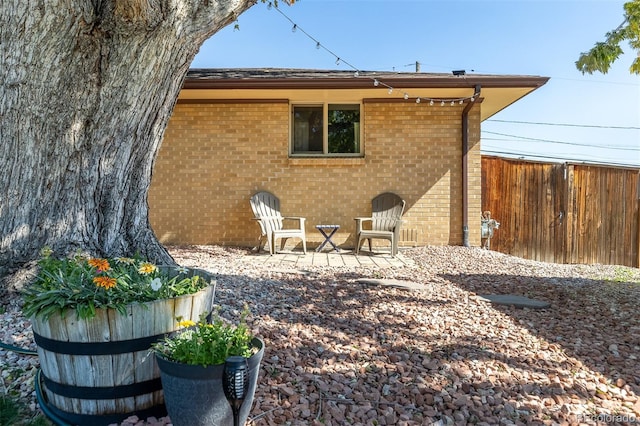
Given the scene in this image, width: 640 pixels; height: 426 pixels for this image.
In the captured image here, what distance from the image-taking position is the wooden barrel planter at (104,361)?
5.21 feet

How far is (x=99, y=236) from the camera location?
120 inches

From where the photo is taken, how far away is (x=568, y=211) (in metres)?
8.05

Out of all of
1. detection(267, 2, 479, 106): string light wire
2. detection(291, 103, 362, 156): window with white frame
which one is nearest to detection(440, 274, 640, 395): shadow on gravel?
detection(267, 2, 479, 106): string light wire

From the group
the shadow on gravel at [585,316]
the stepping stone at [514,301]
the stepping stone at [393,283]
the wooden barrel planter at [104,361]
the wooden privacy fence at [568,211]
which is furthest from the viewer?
the wooden privacy fence at [568,211]

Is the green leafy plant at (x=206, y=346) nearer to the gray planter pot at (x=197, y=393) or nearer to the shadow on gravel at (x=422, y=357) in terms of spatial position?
the gray planter pot at (x=197, y=393)

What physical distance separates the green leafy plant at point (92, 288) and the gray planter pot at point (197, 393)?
1.04 ft

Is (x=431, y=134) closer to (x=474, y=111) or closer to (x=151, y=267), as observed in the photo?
(x=474, y=111)

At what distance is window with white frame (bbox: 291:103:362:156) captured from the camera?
7355 millimetres

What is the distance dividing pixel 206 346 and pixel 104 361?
41cm

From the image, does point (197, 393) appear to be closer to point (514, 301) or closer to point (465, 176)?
point (514, 301)

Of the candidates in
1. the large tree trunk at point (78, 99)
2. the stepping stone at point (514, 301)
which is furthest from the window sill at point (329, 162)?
the large tree trunk at point (78, 99)

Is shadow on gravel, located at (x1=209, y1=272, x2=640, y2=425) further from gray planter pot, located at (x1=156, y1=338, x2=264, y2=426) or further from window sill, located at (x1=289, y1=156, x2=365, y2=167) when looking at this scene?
window sill, located at (x1=289, y1=156, x2=365, y2=167)

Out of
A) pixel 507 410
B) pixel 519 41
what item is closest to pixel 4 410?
pixel 507 410

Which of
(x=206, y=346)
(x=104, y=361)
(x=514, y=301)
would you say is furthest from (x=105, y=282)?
(x=514, y=301)
